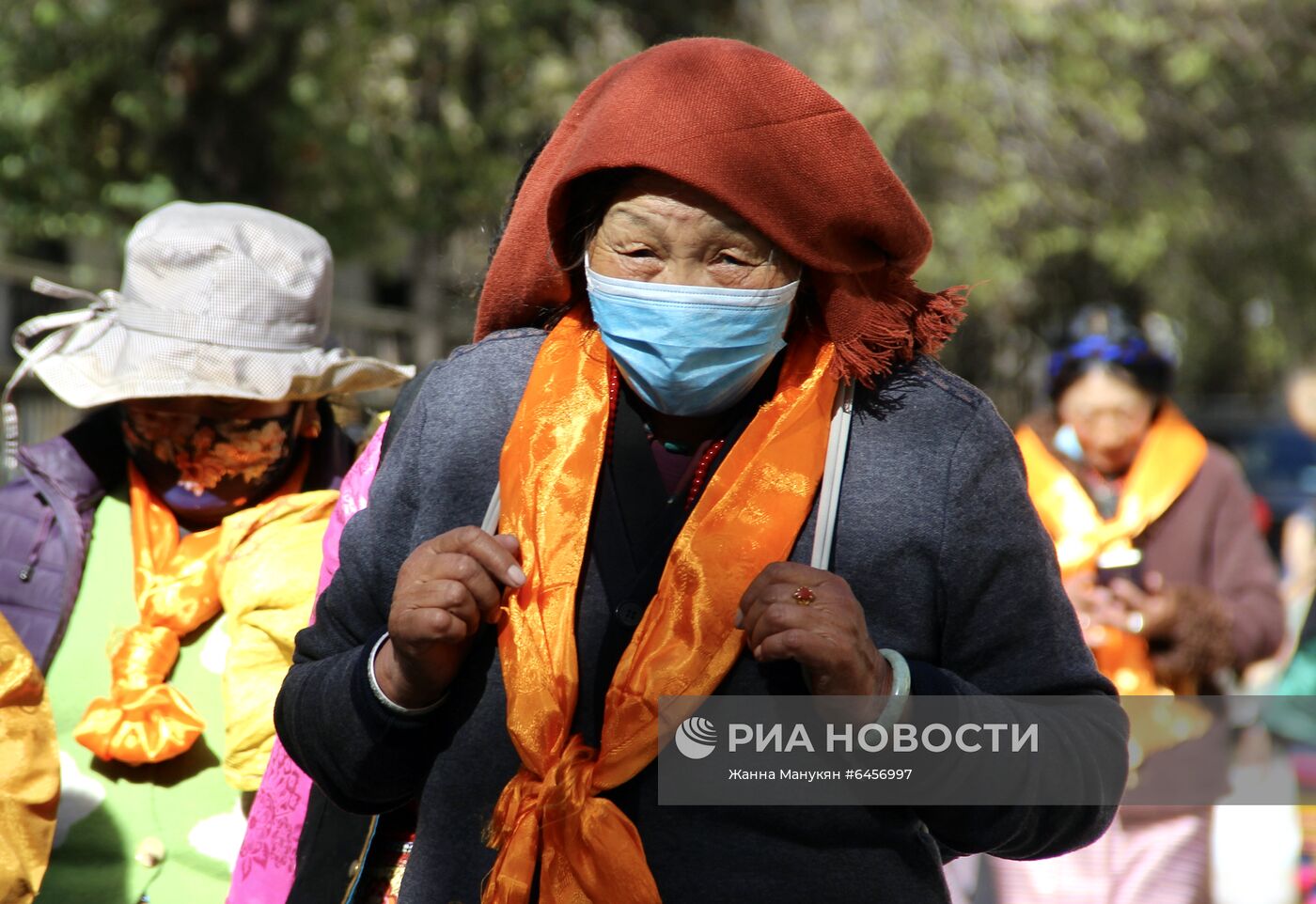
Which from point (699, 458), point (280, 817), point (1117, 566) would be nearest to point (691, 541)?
point (699, 458)

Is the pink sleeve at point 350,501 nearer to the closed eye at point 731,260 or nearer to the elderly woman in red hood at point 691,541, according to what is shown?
the elderly woman in red hood at point 691,541

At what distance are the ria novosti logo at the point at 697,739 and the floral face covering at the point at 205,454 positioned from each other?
5.13ft

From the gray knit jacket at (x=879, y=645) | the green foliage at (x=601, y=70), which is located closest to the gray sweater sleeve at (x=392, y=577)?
the gray knit jacket at (x=879, y=645)

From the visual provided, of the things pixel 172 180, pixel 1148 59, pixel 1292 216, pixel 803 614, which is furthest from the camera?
pixel 1292 216

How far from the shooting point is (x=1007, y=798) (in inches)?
74.4

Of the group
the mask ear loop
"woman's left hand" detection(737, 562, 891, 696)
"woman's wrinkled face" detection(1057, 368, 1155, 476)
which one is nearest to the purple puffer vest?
the mask ear loop

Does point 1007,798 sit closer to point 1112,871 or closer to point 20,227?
point 1112,871

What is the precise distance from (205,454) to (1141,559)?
2863mm

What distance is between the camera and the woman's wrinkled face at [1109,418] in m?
4.85

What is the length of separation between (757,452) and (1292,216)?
14540 millimetres

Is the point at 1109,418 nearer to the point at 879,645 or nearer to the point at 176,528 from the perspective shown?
the point at 176,528

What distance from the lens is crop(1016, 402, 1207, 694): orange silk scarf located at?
4.41 meters

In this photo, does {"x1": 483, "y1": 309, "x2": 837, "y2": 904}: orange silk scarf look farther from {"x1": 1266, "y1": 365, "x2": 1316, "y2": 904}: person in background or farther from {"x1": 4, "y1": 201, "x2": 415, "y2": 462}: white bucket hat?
{"x1": 1266, "y1": 365, "x2": 1316, "y2": 904}: person in background

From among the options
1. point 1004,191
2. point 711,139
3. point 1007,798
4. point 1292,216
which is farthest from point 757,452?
point 1292,216
